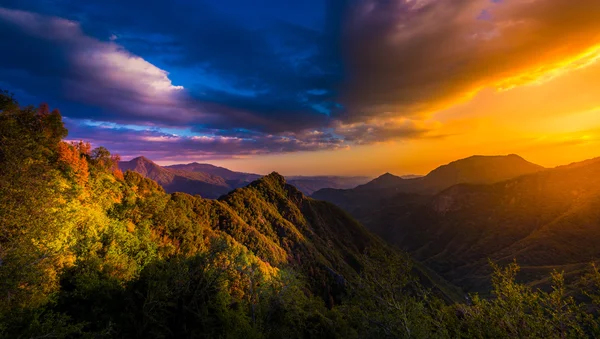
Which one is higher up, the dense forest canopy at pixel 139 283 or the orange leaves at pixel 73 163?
the orange leaves at pixel 73 163

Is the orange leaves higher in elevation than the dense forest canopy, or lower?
higher

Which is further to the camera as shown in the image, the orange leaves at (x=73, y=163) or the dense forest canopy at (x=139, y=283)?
the orange leaves at (x=73, y=163)

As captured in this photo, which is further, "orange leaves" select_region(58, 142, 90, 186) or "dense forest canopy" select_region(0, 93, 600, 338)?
"orange leaves" select_region(58, 142, 90, 186)

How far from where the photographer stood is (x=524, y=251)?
19600 cm

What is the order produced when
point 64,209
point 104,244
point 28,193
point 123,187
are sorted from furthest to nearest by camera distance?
1. point 123,187
2. point 104,244
3. point 64,209
4. point 28,193

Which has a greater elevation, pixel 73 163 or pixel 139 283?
pixel 73 163

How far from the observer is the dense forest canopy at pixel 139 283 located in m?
20.5

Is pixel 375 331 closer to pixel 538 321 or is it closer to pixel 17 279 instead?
pixel 538 321

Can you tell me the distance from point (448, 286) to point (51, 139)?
231 metres

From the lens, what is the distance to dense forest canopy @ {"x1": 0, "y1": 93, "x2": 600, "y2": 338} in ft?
67.4

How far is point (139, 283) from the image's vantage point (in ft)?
127

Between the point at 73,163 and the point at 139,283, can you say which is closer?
the point at 139,283

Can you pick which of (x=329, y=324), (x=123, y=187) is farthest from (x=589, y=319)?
(x=123, y=187)

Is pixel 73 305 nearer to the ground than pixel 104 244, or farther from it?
nearer to the ground
